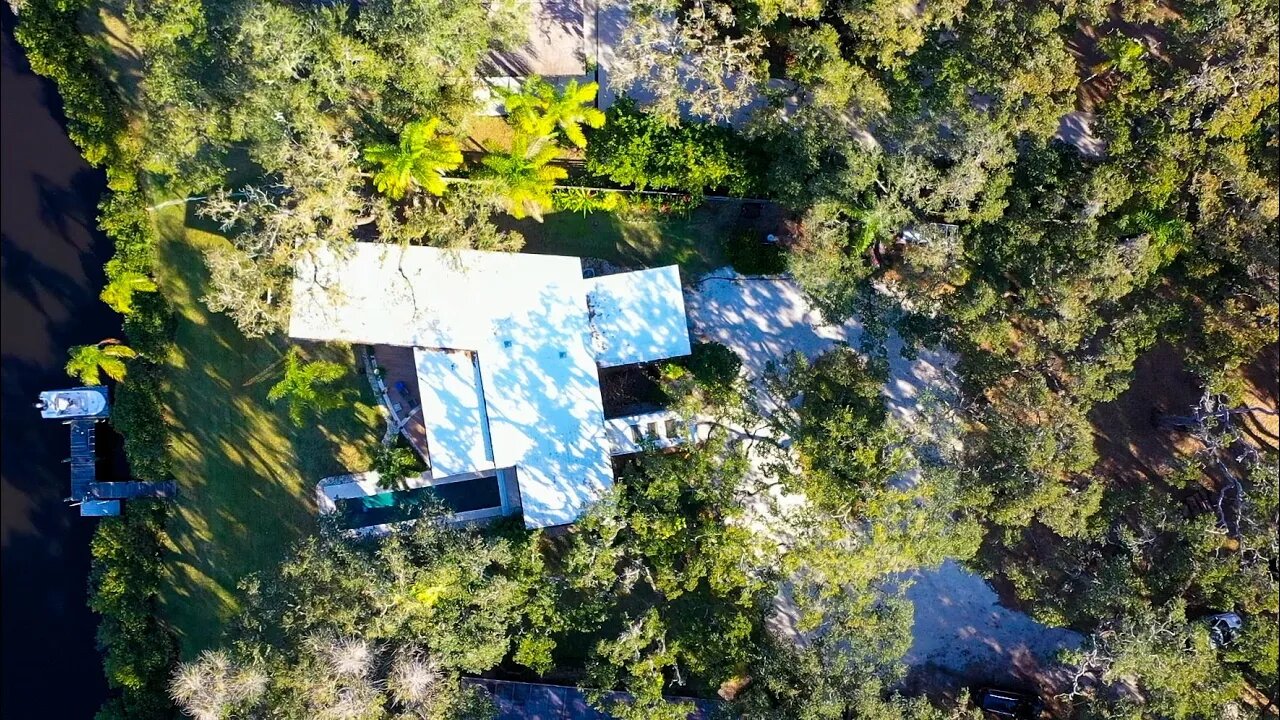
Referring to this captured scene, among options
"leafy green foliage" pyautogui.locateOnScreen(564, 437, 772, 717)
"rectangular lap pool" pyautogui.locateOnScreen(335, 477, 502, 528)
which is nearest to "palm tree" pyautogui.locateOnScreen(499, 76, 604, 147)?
"leafy green foliage" pyautogui.locateOnScreen(564, 437, 772, 717)

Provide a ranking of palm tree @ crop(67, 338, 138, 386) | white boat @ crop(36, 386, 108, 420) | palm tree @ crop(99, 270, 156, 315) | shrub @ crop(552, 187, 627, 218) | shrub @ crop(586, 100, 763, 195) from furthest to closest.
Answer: white boat @ crop(36, 386, 108, 420)
shrub @ crop(552, 187, 627, 218)
palm tree @ crop(99, 270, 156, 315)
palm tree @ crop(67, 338, 138, 386)
shrub @ crop(586, 100, 763, 195)

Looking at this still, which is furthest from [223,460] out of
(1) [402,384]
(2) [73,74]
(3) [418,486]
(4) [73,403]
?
(2) [73,74]

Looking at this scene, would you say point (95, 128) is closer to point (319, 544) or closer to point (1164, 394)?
point (319, 544)

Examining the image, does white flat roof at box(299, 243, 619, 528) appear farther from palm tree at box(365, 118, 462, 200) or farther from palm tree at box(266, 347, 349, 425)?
palm tree at box(365, 118, 462, 200)

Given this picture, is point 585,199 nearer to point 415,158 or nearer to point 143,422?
point 415,158

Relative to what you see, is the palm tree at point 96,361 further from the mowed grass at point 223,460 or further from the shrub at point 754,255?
the shrub at point 754,255

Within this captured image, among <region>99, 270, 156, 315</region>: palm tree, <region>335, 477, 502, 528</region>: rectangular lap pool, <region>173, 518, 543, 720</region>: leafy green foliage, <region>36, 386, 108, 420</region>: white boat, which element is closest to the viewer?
<region>173, 518, 543, 720</region>: leafy green foliage

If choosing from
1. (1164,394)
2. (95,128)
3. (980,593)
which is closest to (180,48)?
(95,128)
